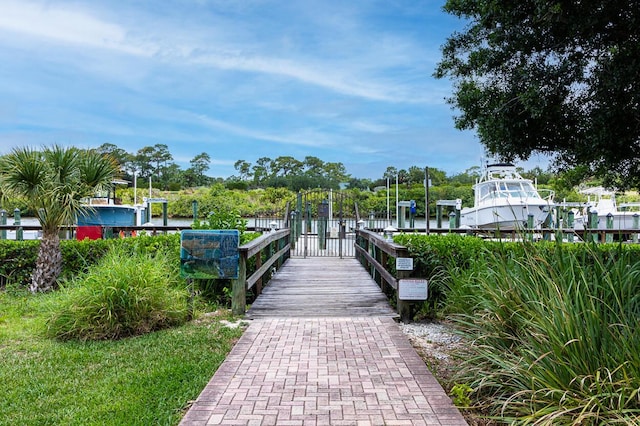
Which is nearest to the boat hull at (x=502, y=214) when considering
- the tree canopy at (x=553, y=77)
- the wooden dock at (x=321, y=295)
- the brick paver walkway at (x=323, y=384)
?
the wooden dock at (x=321, y=295)

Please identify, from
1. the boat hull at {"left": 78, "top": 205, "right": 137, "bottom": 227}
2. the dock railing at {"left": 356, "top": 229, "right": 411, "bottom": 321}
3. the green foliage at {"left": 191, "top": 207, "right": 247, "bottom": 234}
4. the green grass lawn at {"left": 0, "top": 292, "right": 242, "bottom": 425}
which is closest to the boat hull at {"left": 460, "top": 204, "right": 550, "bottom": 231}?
the dock railing at {"left": 356, "top": 229, "right": 411, "bottom": 321}

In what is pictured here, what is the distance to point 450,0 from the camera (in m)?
5.64

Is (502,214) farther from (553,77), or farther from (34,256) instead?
(34,256)

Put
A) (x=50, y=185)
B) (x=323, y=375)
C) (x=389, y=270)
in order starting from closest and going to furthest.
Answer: (x=323, y=375)
(x=389, y=270)
(x=50, y=185)

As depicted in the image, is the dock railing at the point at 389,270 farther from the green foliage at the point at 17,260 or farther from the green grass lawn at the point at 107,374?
the green foliage at the point at 17,260

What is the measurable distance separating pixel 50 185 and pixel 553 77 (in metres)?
7.55

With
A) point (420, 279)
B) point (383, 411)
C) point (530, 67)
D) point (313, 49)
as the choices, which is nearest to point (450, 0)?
point (530, 67)

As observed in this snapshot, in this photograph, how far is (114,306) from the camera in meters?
5.11

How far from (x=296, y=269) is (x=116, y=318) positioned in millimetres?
5259

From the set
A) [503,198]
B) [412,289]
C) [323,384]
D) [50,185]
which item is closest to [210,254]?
[412,289]

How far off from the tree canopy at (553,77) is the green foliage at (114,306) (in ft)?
14.3

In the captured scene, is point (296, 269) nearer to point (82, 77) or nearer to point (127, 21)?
point (127, 21)

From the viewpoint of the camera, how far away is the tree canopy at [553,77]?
4246mm

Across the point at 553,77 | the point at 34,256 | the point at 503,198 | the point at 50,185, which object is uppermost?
the point at 553,77
